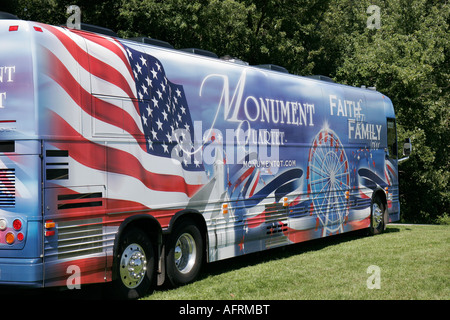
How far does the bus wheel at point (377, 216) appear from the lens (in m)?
15.8

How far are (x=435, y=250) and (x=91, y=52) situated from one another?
8.09m

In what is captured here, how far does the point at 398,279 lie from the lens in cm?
910

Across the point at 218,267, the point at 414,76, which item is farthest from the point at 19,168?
the point at 414,76

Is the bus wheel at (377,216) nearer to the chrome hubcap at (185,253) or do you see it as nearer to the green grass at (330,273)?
the green grass at (330,273)

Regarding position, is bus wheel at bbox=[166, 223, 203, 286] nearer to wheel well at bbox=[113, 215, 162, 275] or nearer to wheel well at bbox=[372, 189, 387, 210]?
wheel well at bbox=[113, 215, 162, 275]

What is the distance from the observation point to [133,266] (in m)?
8.03

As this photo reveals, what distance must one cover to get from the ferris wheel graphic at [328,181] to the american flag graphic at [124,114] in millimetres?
4146

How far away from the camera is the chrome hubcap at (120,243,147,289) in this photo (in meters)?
7.88

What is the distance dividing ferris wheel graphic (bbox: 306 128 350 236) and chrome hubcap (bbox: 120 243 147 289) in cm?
538

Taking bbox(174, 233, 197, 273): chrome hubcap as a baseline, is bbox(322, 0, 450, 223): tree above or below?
above

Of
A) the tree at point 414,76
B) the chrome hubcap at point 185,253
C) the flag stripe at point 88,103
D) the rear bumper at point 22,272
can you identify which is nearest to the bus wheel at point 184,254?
the chrome hubcap at point 185,253

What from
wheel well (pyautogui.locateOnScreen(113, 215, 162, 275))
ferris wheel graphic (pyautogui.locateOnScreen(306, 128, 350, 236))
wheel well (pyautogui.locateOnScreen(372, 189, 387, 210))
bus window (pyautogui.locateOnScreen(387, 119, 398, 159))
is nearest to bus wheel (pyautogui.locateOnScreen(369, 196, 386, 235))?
wheel well (pyautogui.locateOnScreen(372, 189, 387, 210))

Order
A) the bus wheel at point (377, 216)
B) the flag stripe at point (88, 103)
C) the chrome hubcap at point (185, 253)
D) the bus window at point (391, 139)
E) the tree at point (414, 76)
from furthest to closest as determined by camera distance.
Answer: the tree at point (414, 76), the bus window at point (391, 139), the bus wheel at point (377, 216), the chrome hubcap at point (185, 253), the flag stripe at point (88, 103)

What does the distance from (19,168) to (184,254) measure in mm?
3301
